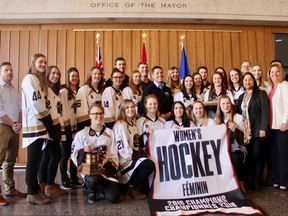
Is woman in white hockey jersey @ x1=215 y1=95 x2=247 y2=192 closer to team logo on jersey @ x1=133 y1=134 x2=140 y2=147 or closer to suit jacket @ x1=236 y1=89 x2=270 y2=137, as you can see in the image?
suit jacket @ x1=236 y1=89 x2=270 y2=137

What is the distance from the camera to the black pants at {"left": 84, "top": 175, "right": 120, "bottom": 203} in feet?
10.2

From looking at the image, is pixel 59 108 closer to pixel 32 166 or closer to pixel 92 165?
pixel 32 166

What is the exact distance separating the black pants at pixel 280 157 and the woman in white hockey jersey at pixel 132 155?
6.27 feet

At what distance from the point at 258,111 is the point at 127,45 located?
152 inches

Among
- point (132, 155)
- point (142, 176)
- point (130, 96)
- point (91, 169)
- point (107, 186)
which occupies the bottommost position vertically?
point (107, 186)

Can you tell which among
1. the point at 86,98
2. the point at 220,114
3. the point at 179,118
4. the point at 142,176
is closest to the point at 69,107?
the point at 86,98

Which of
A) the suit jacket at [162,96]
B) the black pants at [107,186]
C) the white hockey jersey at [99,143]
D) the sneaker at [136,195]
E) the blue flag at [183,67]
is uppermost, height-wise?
the blue flag at [183,67]

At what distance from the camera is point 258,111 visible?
374 cm

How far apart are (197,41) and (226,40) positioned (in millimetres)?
780

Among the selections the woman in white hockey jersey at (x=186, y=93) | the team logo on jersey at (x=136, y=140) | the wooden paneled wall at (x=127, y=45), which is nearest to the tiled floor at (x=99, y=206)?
the team logo on jersey at (x=136, y=140)

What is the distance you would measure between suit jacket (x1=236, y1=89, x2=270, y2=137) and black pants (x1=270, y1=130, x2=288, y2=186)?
0.25 m

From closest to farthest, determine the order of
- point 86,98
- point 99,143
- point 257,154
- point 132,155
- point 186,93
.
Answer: point 99,143 < point 132,155 < point 257,154 < point 86,98 < point 186,93

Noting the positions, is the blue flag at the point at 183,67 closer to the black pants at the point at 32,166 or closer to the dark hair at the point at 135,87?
the dark hair at the point at 135,87

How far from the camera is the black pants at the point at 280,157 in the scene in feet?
11.9
